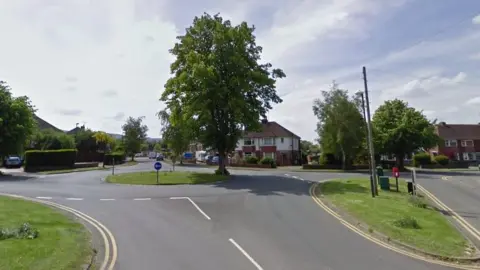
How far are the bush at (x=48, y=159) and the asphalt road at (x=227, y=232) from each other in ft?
89.4


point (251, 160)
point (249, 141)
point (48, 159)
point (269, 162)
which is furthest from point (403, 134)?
point (48, 159)

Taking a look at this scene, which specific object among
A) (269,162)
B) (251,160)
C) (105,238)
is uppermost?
(251,160)

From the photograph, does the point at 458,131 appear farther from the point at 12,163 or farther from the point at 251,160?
the point at 12,163

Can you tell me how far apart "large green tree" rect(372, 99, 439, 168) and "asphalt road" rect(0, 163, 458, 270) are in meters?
32.5

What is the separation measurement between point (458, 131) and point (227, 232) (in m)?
86.3

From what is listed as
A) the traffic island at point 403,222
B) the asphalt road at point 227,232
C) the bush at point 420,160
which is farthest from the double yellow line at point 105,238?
the bush at point 420,160

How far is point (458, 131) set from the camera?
84125mm

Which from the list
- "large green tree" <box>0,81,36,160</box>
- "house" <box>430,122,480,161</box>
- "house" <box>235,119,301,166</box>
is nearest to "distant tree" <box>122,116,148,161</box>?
"house" <box>235,119,301,166</box>

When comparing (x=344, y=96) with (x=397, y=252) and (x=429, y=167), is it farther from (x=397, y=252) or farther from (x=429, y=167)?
(x=397, y=252)

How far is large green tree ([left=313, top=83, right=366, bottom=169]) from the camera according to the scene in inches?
2109

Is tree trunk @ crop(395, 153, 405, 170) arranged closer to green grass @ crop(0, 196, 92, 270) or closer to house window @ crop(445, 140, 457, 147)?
house window @ crop(445, 140, 457, 147)

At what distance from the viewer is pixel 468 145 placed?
8206cm

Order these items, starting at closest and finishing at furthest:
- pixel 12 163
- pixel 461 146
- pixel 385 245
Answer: pixel 385 245
pixel 12 163
pixel 461 146

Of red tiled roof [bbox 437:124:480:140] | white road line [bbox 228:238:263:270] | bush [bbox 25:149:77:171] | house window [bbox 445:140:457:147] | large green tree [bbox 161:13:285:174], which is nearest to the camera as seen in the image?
white road line [bbox 228:238:263:270]
